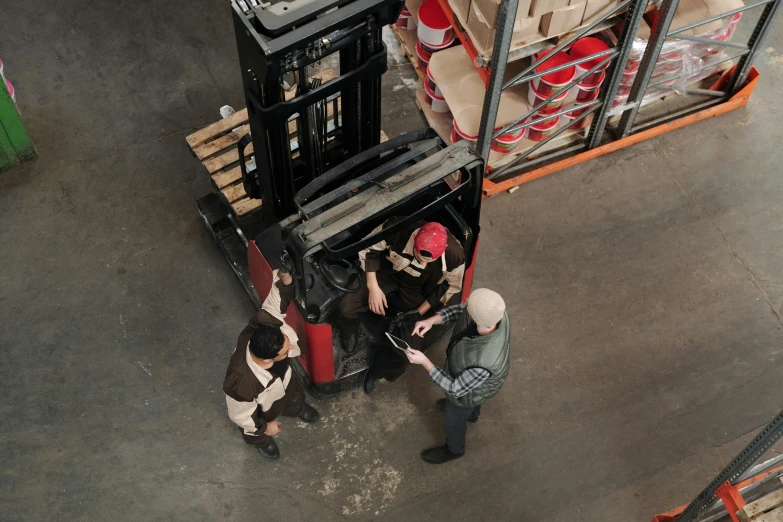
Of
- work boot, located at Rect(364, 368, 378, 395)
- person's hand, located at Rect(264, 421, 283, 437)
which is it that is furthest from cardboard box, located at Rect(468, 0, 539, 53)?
person's hand, located at Rect(264, 421, 283, 437)

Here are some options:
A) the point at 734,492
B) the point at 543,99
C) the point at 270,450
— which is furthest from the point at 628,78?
the point at 270,450

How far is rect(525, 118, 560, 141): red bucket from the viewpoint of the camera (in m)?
6.79

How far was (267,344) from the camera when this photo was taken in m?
4.88

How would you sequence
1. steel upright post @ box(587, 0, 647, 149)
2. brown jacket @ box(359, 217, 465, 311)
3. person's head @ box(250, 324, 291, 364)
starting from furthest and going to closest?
steel upright post @ box(587, 0, 647, 149) → brown jacket @ box(359, 217, 465, 311) → person's head @ box(250, 324, 291, 364)

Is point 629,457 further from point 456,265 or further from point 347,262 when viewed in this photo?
point 347,262

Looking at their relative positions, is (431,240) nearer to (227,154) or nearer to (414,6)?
(227,154)

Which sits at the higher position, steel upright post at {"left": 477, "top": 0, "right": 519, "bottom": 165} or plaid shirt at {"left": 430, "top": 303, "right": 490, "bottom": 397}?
steel upright post at {"left": 477, "top": 0, "right": 519, "bottom": 165}

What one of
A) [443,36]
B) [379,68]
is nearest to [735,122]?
[443,36]

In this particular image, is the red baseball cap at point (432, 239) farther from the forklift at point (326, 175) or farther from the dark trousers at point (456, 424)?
the dark trousers at point (456, 424)

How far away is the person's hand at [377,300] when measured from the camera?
5371mm

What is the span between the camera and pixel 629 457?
5922mm

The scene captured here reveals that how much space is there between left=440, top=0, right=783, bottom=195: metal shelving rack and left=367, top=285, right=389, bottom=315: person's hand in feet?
5.57

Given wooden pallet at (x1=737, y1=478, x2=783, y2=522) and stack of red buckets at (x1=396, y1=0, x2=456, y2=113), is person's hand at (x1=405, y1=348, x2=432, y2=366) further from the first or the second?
stack of red buckets at (x1=396, y1=0, x2=456, y2=113)

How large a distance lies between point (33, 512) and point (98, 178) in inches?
110
